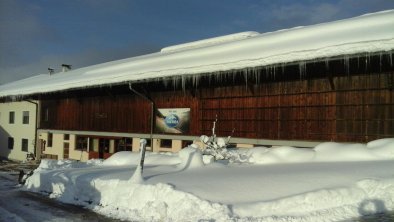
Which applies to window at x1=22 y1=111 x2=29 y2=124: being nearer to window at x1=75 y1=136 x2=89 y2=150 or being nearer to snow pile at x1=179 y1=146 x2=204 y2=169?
window at x1=75 y1=136 x2=89 y2=150

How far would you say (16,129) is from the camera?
115 feet

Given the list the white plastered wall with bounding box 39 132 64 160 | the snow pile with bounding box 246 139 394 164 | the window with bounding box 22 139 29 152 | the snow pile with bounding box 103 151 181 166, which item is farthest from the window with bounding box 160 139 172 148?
the window with bounding box 22 139 29 152

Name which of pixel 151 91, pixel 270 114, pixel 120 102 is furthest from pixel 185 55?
pixel 270 114

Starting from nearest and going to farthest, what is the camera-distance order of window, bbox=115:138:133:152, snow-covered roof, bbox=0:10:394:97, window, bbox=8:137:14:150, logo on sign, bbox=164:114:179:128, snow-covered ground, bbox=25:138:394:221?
1. snow-covered ground, bbox=25:138:394:221
2. snow-covered roof, bbox=0:10:394:97
3. logo on sign, bbox=164:114:179:128
4. window, bbox=115:138:133:152
5. window, bbox=8:137:14:150

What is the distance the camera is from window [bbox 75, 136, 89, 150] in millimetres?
28022

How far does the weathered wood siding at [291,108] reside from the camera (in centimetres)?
1468

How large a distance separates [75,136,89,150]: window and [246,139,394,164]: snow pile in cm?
1558

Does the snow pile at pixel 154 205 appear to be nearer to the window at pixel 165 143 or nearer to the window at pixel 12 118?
the window at pixel 165 143

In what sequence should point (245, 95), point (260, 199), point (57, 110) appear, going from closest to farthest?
1. point (260, 199)
2. point (245, 95)
3. point (57, 110)

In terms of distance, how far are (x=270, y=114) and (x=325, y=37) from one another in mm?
3584

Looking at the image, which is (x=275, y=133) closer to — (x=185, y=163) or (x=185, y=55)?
(x=185, y=163)

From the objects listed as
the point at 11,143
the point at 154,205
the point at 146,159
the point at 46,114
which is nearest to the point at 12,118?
the point at 11,143

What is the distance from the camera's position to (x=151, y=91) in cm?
2311

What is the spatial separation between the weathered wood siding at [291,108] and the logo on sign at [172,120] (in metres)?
0.60
